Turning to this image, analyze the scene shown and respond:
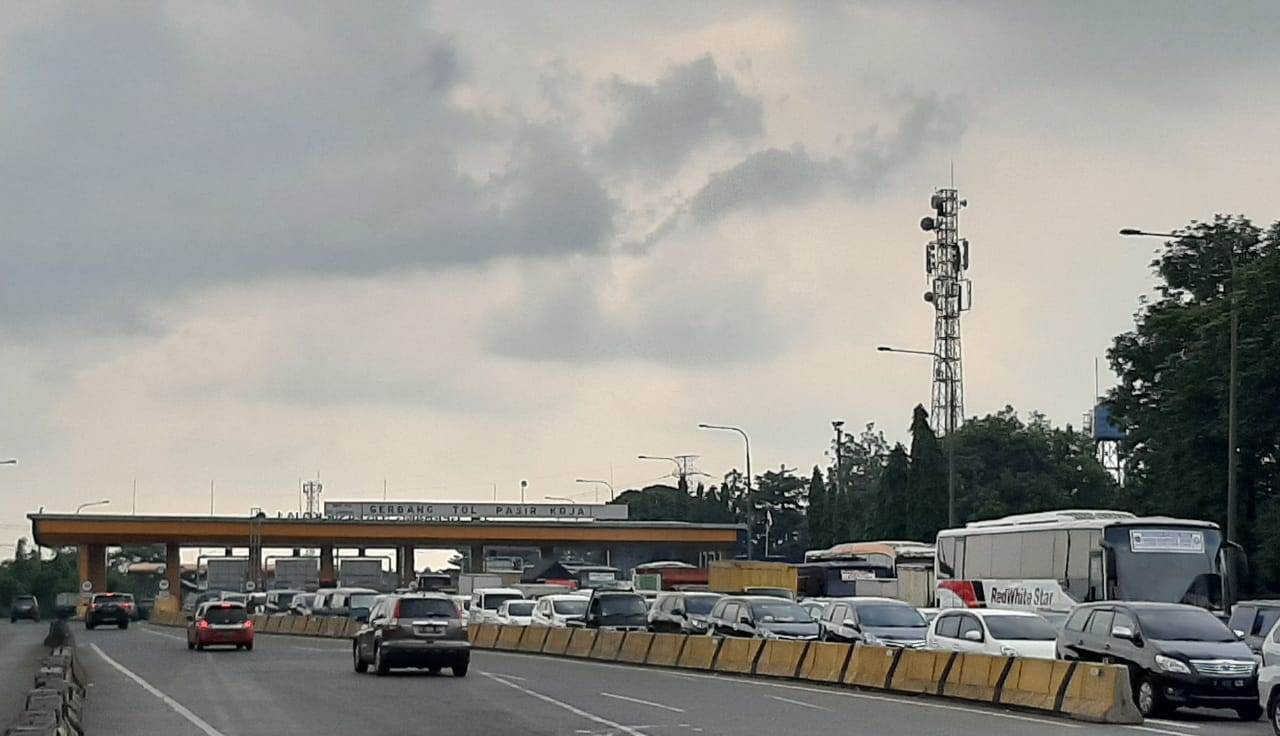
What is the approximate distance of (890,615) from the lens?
3741cm

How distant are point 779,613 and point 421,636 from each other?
30.0ft

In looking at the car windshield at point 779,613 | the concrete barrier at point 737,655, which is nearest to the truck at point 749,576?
the car windshield at point 779,613

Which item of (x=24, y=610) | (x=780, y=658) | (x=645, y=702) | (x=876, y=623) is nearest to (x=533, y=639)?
(x=876, y=623)

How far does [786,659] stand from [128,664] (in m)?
16.8

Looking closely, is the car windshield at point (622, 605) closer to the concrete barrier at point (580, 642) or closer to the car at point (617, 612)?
the car at point (617, 612)

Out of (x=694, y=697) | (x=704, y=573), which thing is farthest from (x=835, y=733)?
(x=704, y=573)

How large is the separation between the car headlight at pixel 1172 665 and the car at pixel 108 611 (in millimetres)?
62773

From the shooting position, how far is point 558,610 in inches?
2096

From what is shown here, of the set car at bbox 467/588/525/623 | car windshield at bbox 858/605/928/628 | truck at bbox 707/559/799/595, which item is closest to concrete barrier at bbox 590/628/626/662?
car windshield at bbox 858/605/928/628

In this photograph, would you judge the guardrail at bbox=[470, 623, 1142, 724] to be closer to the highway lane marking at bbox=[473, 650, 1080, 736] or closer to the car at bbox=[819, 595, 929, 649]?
the highway lane marking at bbox=[473, 650, 1080, 736]

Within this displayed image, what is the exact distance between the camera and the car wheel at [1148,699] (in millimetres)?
25828

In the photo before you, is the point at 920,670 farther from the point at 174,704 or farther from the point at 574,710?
the point at 174,704

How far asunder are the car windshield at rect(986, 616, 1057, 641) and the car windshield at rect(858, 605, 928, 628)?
16.0 feet

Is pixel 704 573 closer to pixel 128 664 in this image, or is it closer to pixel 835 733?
pixel 128 664
